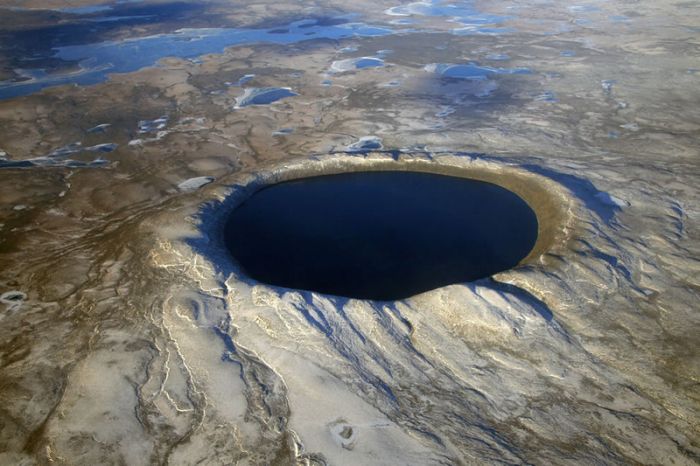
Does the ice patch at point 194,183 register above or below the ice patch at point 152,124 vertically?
below

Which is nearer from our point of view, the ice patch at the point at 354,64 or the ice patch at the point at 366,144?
the ice patch at the point at 366,144

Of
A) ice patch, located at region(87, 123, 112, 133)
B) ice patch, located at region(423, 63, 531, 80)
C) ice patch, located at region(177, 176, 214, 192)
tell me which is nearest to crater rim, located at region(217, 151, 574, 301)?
ice patch, located at region(177, 176, 214, 192)

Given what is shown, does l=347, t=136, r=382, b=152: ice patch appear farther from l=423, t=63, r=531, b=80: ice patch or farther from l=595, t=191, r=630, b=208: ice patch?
l=423, t=63, r=531, b=80: ice patch

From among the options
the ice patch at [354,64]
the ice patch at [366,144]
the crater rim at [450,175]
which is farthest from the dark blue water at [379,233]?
the ice patch at [354,64]

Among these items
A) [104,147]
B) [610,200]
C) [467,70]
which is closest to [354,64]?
[467,70]

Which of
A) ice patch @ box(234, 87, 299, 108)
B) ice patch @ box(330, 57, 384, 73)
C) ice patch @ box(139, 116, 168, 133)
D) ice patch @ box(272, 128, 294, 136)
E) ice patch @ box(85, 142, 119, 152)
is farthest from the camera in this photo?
ice patch @ box(330, 57, 384, 73)

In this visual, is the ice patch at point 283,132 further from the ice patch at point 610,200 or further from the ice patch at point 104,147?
the ice patch at point 610,200

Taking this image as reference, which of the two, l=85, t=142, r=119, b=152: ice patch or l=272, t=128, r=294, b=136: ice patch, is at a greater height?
l=272, t=128, r=294, b=136: ice patch

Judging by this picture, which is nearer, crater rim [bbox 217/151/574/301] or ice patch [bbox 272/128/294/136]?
crater rim [bbox 217/151/574/301]
